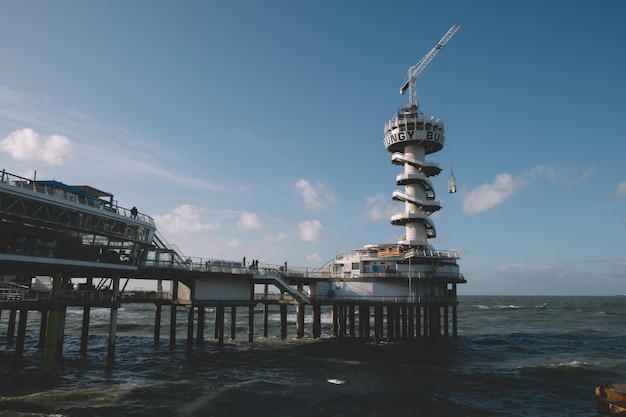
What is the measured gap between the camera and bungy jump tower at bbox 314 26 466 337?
56656 mm

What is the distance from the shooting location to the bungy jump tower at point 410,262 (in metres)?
56.7

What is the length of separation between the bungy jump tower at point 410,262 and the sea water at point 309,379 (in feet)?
15.7

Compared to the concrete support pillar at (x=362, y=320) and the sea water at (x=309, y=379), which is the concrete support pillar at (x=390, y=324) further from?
the concrete support pillar at (x=362, y=320)

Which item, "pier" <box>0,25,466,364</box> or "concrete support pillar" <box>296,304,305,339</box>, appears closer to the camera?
"pier" <box>0,25,466,364</box>

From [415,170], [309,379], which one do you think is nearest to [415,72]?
[415,170]

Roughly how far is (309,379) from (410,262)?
25884 millimetres

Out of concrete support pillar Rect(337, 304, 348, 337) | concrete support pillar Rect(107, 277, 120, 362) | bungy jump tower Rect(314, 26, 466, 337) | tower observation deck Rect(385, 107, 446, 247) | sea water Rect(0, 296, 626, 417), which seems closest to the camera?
sea water Rect(0, 296, 626, 417)

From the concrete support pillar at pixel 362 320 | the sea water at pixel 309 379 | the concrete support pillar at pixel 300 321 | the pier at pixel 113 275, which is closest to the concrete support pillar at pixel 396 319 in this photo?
the pier at pixel 113 275

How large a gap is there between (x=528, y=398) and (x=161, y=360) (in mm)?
32102

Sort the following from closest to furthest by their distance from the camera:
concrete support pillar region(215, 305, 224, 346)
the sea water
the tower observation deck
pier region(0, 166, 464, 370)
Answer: the sea water < pier region(0, 166, 464, 370) < concrete support pillar region(215, 305, 224, 346) < the tower observation deck

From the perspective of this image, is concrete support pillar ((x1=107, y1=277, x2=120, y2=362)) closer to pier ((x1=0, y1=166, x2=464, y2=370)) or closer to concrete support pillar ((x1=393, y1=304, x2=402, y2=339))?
pier ((x1=0, y1=166, x2=464, y2=370))

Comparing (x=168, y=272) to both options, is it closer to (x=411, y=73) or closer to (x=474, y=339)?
(x=474, y=339)

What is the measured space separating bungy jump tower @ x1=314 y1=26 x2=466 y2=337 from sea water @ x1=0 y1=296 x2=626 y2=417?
4784 mm

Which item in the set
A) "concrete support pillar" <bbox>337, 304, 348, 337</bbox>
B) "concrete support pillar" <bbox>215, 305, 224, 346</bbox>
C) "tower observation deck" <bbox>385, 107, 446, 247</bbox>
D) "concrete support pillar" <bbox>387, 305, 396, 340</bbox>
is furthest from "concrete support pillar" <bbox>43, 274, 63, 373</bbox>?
"tower observation deck" <bbox>385, 107, 446, 247</bbox>
